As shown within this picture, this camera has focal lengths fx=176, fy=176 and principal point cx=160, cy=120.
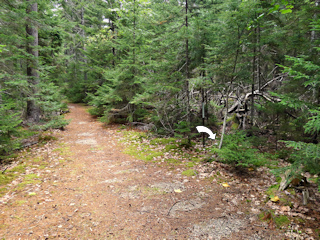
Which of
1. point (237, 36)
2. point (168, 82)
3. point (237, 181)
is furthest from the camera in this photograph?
point (168, 82)

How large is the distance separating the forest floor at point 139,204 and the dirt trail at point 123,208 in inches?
0.6

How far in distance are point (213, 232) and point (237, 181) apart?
7.21 feet

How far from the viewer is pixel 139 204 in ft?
13.5

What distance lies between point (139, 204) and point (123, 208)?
372mm

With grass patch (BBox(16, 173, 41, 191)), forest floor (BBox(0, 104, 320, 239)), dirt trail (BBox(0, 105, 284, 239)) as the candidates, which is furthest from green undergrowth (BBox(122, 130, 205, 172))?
grass patch (BBox(16, 173, 41, 191))

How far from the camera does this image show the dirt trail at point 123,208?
10.6 ft

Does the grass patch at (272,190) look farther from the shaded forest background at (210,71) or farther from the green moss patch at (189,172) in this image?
the green moss patch at (189,172)

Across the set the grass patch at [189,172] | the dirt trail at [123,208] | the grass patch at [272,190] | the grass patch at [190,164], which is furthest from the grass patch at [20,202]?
the grass patch at [272,190]

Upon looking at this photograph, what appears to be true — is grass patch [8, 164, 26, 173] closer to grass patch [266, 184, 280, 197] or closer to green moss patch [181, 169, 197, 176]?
green moss patch [181, 169, 197, 176]

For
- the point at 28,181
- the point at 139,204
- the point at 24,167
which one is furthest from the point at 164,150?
the point at 24,167

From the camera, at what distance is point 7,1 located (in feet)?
22.3

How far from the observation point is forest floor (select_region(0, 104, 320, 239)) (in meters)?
3.23

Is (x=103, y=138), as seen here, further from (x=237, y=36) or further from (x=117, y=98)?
(x=237, y=36)

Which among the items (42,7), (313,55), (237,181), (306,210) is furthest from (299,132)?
(42,7)
